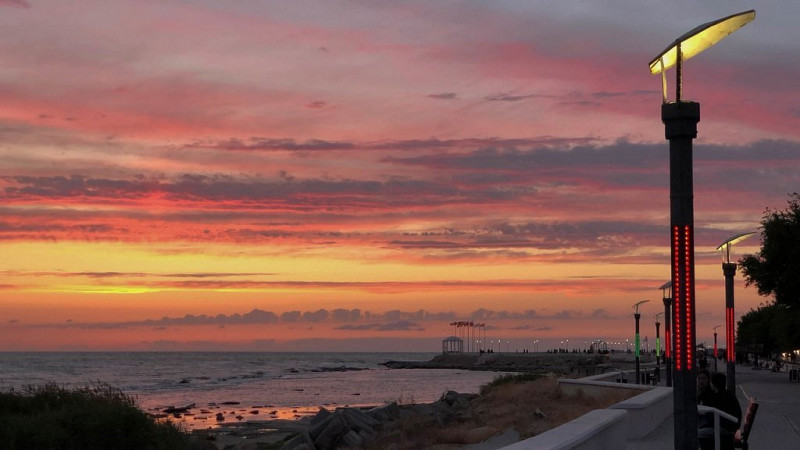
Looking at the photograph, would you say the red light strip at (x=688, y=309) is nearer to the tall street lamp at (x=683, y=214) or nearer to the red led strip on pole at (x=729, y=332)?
the tall street lamp at (x=683, y=214)

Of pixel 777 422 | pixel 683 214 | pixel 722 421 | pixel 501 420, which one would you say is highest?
pixel 683 214

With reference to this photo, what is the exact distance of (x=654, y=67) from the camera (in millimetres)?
11930

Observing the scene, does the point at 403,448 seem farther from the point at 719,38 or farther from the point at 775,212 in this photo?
the point at 775,212

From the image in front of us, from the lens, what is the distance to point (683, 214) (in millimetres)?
10891

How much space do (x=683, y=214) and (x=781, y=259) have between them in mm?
51593

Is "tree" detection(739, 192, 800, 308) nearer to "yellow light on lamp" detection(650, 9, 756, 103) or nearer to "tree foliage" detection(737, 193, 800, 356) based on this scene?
"tree foliage" detection(737, 193, 800, 356)

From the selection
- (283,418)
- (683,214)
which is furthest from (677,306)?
(283,418)

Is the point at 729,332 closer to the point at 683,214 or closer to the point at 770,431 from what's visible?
the point at 770,431

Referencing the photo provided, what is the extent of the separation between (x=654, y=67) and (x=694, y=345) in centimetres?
352

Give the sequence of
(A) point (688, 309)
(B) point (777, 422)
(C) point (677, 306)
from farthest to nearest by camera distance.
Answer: (B) point (777, 422) → (C) point (677, 306) → (A) point (688, 309)

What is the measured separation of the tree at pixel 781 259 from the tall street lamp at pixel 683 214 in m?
49.8

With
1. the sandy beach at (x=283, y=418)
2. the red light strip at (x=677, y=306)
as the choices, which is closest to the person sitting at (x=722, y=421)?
the red light strip at (x=677, y=306)

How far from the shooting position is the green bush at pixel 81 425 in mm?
20875

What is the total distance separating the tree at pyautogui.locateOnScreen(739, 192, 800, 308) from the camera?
5734cm
